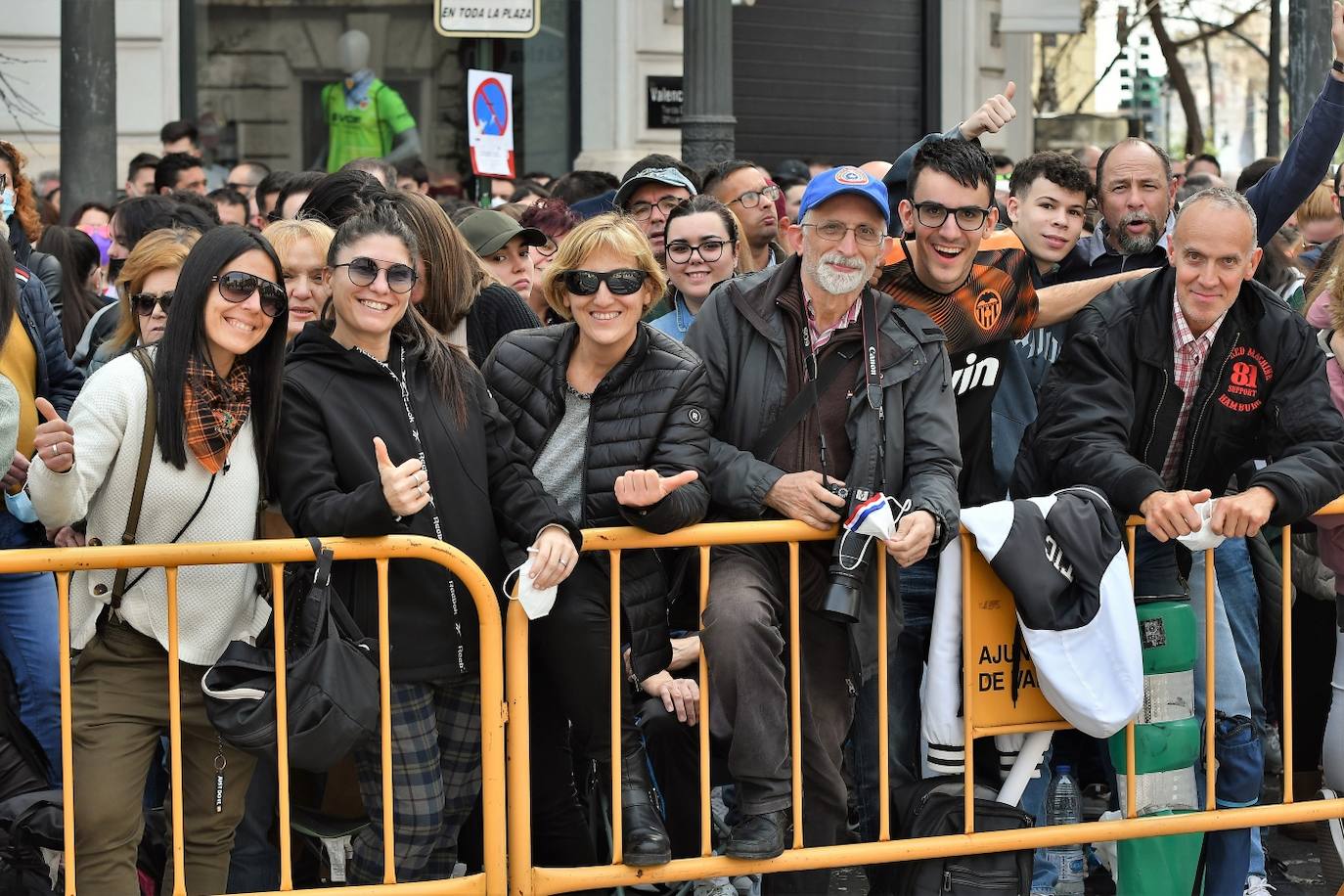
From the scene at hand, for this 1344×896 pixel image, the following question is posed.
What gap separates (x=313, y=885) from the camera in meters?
5.50

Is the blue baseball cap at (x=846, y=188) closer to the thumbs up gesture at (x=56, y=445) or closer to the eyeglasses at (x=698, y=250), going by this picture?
the eyeglasses at (x=698, y=250)

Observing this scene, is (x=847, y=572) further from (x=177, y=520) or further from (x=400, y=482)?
(x=177, y=520)

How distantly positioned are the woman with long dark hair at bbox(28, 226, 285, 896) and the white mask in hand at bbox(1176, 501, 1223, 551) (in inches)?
105

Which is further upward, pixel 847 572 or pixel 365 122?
pixel 365 122

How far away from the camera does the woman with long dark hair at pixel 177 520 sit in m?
4.66

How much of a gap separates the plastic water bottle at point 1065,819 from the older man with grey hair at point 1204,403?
1.56 ft

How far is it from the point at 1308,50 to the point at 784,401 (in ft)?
21.0

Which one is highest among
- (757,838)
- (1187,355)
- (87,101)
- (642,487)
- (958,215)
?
(87,101)

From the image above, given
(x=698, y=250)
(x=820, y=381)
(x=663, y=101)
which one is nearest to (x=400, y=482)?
(x=820, y=381)

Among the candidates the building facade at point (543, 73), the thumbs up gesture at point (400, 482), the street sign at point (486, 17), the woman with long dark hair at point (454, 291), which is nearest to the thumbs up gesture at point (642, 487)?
the thumbs up gesture at point (400, 482)

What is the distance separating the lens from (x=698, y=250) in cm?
640

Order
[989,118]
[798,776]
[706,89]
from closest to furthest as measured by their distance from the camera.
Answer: [798,776] → [989,118] → [706,89]

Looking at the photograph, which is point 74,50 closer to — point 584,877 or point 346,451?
point 346,451

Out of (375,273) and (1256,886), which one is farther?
(1256,886)
